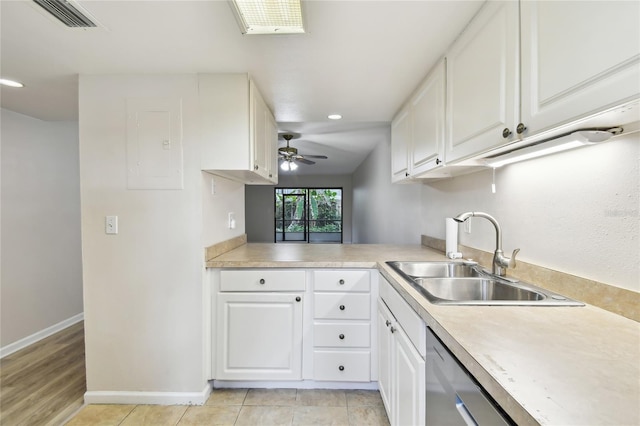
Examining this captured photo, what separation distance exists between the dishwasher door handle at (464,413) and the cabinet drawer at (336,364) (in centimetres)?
127

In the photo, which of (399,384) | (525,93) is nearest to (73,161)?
(399,384)

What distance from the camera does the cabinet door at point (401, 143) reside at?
229 centimetres

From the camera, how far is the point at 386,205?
3.98 m

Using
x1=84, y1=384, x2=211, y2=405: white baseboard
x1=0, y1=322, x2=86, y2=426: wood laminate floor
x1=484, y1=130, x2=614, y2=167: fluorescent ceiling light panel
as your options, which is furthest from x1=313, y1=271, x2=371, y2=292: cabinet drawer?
x1=0, y1=322, x2=86, y2=426: wood laminate floor

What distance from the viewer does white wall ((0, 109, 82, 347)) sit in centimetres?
271

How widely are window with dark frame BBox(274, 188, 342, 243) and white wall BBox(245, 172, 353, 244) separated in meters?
0.15

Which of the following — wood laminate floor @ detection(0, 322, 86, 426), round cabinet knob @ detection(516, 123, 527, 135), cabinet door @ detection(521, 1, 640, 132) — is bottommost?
wood laminate floor @ detection(0, 322, 86, 426)

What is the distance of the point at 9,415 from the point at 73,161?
2319 millimetres

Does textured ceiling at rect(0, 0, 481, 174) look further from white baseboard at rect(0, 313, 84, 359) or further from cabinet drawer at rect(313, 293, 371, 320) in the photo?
white baseboard at rect(0, 313, 84, 359)

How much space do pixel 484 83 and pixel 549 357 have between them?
1.01 m

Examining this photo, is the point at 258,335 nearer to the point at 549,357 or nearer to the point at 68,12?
the point at 549,357

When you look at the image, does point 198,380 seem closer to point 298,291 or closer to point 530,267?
point 298,291

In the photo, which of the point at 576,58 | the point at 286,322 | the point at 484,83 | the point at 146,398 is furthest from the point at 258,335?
the point at 576,58

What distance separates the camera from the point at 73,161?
10.5 ft
